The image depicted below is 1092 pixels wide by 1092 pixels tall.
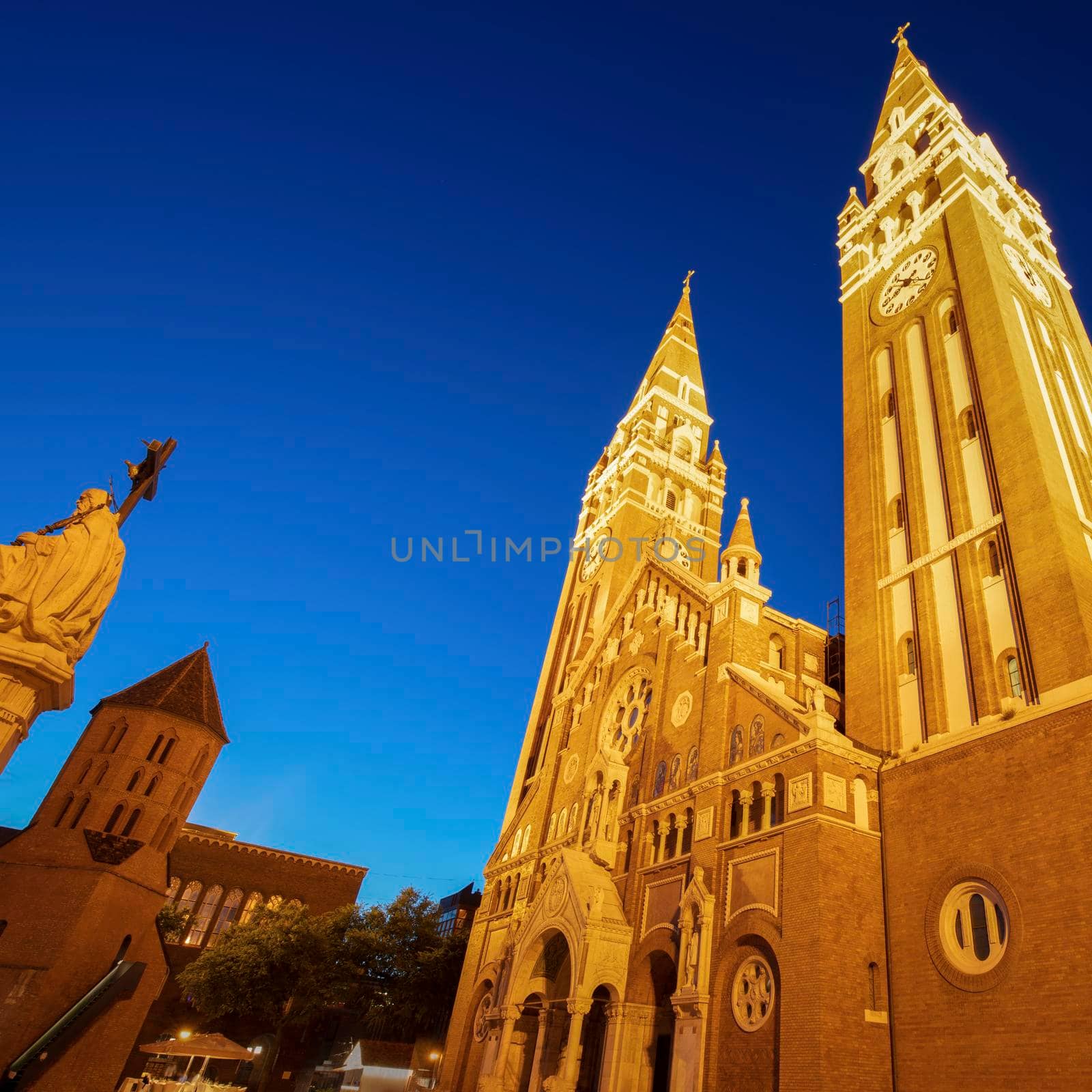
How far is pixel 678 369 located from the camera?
71812mm

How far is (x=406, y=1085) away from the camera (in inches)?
1400

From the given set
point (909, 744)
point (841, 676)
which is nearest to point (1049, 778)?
point (909, 744)

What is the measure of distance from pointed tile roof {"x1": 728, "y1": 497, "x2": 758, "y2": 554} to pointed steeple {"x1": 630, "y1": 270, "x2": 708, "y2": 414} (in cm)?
4173

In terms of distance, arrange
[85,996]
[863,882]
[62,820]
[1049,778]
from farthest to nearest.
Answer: [62,820] → [85,996] → [863,882] → [1049,778]

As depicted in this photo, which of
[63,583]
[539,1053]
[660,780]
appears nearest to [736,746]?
[660,780]

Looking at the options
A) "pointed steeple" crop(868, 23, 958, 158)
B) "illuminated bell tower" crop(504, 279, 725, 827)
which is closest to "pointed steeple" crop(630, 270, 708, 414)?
"illuminated bell tower" crop(504, 279, 725, 827)

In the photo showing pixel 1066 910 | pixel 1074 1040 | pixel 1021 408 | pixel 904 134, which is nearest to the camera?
pixel 1074 1040

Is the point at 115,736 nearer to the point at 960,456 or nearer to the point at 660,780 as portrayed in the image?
the point at 660,780

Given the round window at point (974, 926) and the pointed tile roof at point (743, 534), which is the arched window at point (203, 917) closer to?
the pointed tile roof at point (743, 534)

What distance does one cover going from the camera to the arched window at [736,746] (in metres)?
22.3

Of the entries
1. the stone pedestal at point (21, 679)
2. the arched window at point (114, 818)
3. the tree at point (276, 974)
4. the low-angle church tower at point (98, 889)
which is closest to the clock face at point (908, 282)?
the stone pedestal at point (21, 679)

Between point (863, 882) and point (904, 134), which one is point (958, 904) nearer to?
point (863, 882)

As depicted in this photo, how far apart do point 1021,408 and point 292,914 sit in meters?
38.4

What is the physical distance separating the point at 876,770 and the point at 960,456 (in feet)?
32.4
